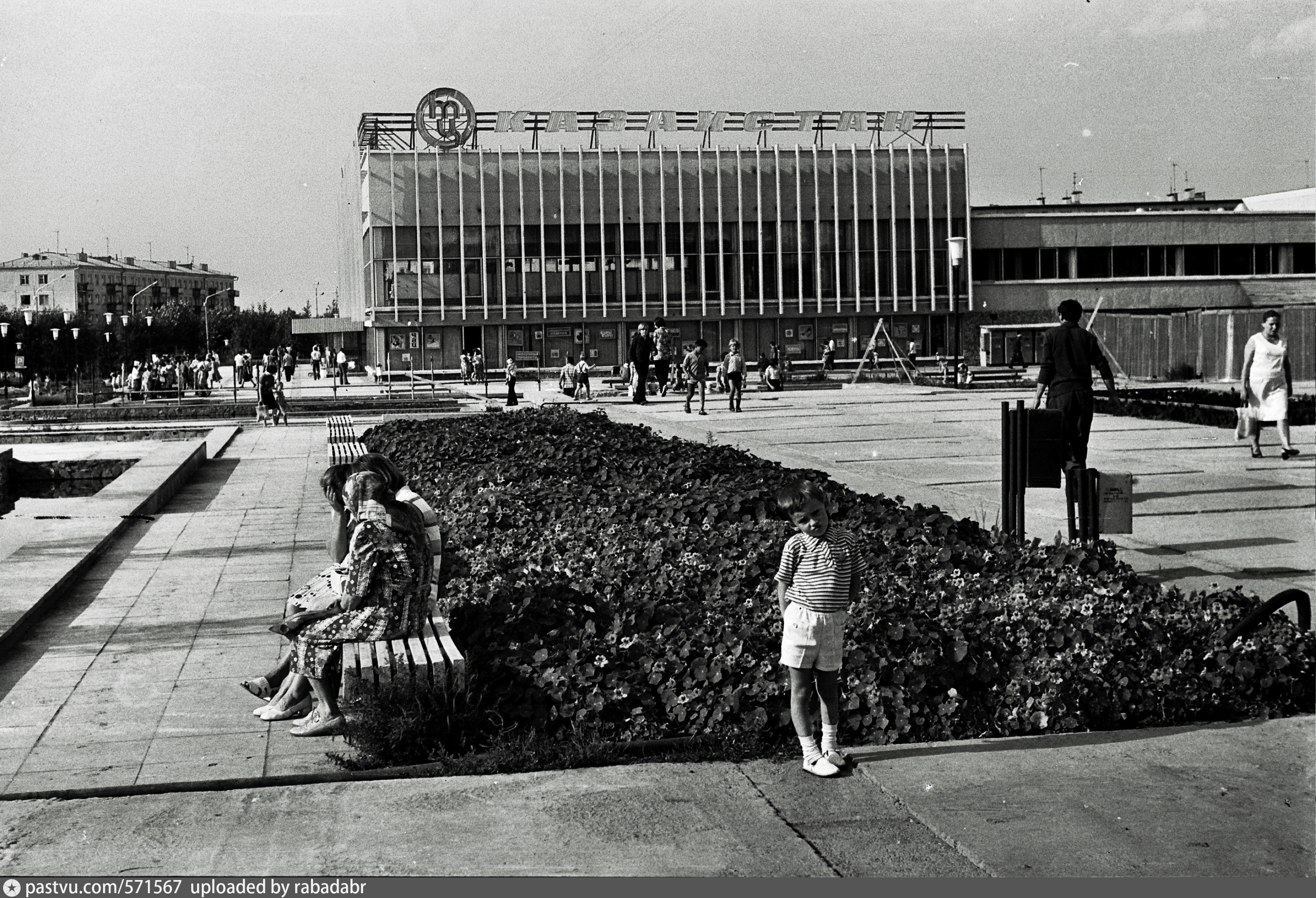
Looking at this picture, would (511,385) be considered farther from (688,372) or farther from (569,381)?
(688,372)

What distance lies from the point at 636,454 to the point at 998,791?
30.7 feet

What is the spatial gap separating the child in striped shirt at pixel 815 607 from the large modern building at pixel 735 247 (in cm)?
6444

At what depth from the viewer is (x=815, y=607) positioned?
5938mm

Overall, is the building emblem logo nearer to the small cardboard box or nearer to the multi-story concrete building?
the multi-story concrete building

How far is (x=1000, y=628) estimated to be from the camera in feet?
23.3

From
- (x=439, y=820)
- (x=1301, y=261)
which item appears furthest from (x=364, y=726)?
(x=1301, y=261)

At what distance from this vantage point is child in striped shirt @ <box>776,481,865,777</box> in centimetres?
592

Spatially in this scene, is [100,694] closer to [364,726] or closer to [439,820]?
[364,726]

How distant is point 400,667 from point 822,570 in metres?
1.88

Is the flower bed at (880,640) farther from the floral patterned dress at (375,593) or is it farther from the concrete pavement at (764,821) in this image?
the floral patterned dress at (375,593)

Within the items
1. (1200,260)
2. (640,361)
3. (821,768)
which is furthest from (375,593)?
(1200,260)

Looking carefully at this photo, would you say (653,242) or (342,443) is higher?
(653,242)

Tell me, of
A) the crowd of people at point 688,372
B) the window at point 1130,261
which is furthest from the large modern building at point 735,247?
the crowd of people at point 688,372

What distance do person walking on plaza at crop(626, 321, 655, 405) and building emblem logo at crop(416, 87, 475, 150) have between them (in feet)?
120
